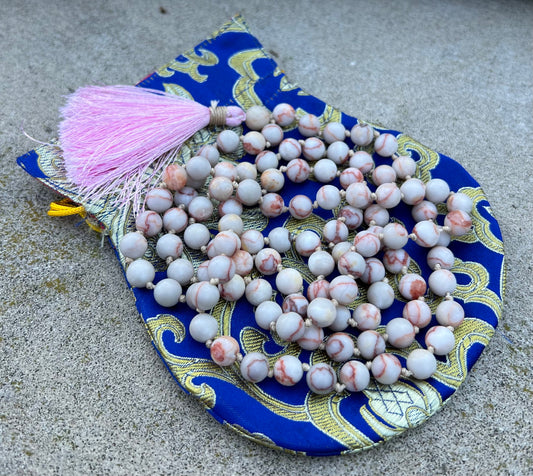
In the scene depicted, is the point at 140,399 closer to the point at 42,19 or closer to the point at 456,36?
the point at 42,19

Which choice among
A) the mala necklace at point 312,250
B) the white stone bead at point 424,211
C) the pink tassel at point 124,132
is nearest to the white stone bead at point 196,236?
the mala necklace at point 312,250

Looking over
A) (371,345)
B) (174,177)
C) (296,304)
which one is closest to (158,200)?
(174,177)

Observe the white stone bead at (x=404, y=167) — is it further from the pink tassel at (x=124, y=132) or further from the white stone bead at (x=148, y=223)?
the white stone bead at (x=148, y=223)

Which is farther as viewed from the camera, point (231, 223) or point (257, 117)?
point (257, 117)

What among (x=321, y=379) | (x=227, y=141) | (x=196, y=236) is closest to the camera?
(x=321, y=379)

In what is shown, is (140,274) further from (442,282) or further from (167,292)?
(442,282)

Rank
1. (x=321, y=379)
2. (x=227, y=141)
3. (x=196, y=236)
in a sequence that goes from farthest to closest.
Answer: (x=227, y=141) < (x=196, y=236) < (x=321, y=379)

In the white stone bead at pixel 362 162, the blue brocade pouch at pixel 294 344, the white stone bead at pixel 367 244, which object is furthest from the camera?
the white stone bead at pixel 362 162

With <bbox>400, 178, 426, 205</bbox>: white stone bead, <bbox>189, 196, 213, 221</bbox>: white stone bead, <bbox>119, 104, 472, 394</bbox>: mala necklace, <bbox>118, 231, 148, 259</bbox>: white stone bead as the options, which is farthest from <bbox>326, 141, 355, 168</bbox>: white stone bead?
<bbox>118, 231, 148, 259</bbox>: white stone bead
